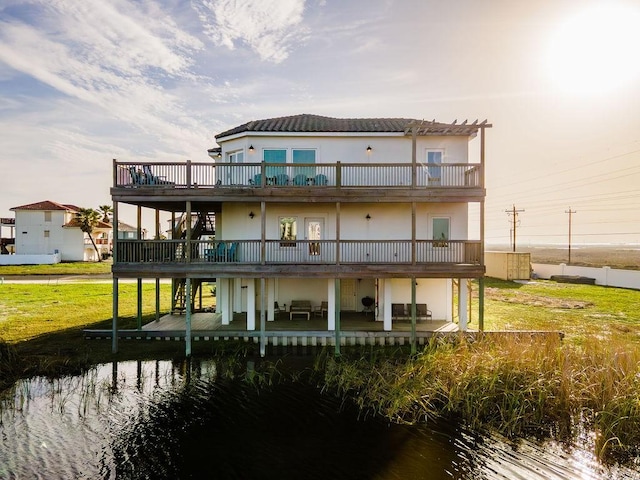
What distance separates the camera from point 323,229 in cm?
1750

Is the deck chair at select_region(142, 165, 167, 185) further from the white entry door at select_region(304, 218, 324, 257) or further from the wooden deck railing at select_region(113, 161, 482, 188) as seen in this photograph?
the white entry door at select_region(304, 218, 324, 257)

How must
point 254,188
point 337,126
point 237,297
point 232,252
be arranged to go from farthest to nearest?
point 237,297
point 337,126
point 232,252
point 254,188

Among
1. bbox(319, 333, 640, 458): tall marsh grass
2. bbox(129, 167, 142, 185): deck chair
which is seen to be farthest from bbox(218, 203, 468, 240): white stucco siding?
bbox(319, 333, 640, 458): tall marsh grass

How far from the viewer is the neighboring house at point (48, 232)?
174 ft

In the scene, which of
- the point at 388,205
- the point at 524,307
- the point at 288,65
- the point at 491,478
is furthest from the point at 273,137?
the point at 524,307

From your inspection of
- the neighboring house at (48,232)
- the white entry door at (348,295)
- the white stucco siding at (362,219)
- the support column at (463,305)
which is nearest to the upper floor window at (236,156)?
the white stucco siding at (362,219)

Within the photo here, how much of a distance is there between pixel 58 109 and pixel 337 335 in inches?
1116

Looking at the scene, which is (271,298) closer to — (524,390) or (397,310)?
(397,310)

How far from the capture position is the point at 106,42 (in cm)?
1891

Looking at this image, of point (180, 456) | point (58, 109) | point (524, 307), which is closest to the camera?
point (180, 456)

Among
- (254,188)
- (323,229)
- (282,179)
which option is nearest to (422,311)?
(323,229)

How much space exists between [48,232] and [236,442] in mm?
60702

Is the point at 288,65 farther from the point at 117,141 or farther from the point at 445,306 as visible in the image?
the point at 117,141

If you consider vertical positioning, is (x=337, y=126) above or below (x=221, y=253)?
above
